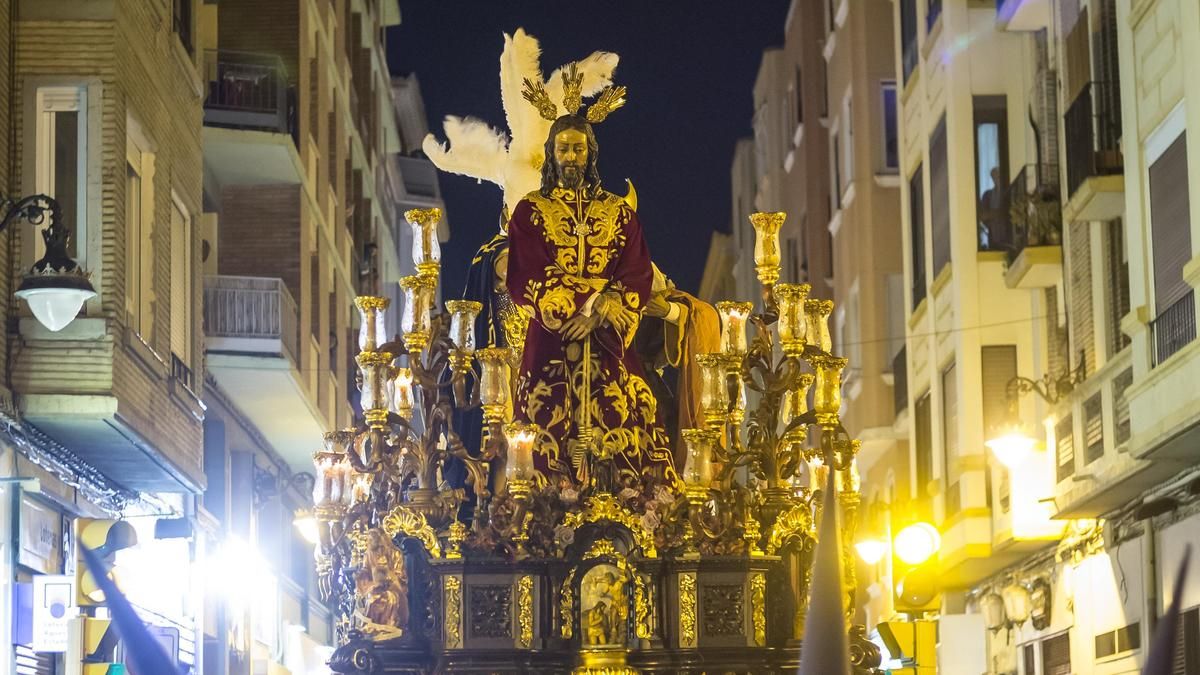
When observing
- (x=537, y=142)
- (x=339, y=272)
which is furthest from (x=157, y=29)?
(x=339, y=272)

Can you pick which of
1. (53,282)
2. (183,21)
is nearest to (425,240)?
(53,282)

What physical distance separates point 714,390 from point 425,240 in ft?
6.39

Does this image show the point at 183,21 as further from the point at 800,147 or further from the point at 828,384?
the point at 800,147

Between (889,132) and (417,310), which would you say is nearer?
(417,310)

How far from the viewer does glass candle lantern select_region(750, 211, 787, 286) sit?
12312 mm

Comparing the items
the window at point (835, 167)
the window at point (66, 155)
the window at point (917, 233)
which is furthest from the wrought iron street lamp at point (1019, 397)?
the window at point (835, 167)

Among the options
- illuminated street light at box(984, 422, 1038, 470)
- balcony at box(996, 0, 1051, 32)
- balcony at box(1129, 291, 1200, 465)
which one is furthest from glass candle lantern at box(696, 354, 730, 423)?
balcony at box(996, 0, 1051, 32)

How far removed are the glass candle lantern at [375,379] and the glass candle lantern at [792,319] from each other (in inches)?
78.1

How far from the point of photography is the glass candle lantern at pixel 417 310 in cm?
1216

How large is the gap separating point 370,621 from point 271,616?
82.6ft

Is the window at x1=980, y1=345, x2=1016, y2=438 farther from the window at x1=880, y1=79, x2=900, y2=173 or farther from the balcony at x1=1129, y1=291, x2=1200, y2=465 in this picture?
the window at x1=880, y1=79, x2=900, y2=173

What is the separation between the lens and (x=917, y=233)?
33656 mm

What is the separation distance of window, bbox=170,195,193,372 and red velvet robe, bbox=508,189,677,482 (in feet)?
40.8

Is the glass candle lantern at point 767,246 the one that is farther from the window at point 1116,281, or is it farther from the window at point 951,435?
the window at point 951,435
